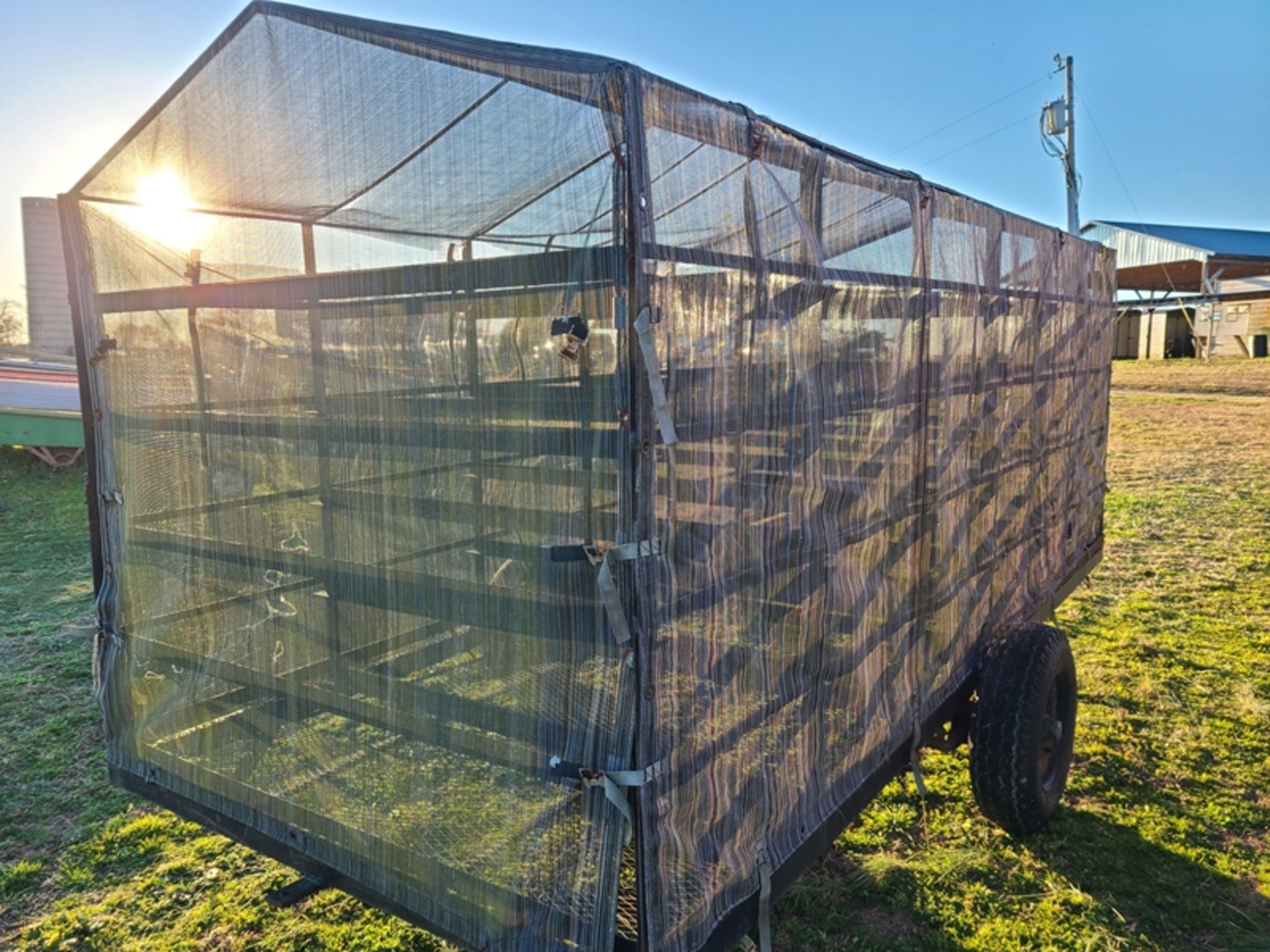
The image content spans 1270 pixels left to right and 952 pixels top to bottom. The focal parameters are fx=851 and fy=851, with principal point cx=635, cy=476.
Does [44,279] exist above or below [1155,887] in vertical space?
above

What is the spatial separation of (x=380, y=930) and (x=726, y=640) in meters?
1.80

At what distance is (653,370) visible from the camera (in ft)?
5.03

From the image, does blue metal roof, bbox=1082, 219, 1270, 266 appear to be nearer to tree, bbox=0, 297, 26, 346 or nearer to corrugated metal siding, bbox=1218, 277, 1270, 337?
corrugated metal siding, bbox=1218, 277, 1270, 337

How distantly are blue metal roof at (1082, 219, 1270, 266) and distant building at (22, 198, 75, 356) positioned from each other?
89.1 ft

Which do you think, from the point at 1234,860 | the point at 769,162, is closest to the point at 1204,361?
the point at 1234,860

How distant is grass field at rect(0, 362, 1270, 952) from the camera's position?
9.09 ft

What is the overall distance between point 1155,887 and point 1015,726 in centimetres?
76

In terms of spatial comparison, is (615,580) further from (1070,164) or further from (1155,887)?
(1070,164)

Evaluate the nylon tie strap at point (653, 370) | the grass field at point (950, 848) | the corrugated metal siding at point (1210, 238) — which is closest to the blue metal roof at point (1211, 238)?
the corrugated metal siding at point (1210, 238)

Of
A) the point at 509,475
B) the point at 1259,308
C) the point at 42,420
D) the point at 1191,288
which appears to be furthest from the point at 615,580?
the point at 1191,288

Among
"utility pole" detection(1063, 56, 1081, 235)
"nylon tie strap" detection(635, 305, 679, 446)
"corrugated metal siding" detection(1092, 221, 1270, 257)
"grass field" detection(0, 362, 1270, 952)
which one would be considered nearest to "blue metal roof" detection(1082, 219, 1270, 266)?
"corrugated metal siding" detection(1092, 221, 1270, 257)

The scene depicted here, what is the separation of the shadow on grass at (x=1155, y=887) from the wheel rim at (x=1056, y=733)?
0.20m

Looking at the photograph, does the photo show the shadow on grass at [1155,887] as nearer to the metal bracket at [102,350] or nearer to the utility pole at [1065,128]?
the metal bracket at [102,350]

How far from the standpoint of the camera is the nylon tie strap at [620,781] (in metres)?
1.59
